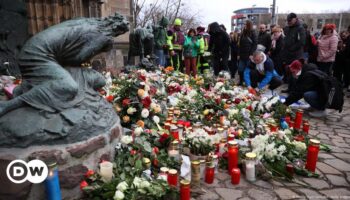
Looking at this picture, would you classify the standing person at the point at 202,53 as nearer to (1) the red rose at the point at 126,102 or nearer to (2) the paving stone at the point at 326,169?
(1) the red rose at the point at 126,102

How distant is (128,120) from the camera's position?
3.88m

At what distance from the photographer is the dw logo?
2.24 metres

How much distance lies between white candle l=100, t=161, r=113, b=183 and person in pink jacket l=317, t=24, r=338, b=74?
666 cm

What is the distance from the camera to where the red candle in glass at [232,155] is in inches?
123

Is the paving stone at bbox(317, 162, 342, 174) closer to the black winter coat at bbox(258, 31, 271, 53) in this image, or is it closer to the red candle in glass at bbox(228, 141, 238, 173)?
the red candle in glass at bbox(228, 141, 238, 173)

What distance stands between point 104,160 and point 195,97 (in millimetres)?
3134

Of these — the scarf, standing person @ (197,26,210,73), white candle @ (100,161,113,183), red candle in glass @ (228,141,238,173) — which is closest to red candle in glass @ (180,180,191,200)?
white candle @ (100,161,113,183)

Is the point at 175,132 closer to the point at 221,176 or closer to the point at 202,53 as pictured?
the point at 221,176

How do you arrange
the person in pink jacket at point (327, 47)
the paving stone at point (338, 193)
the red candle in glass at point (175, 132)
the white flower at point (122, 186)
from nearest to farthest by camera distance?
the white flower at point (122, 186) → the paving stone at point (338, 193) → the red candle in glass at point (175, 132) → the person in pink jacket at point (327, 47)

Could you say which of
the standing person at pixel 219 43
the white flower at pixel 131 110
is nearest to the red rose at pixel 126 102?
the white flower at pixel 131 110

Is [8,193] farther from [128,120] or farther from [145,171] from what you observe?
[128,120]

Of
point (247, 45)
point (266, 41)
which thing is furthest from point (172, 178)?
point (266, 41)

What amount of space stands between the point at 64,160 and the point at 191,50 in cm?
703

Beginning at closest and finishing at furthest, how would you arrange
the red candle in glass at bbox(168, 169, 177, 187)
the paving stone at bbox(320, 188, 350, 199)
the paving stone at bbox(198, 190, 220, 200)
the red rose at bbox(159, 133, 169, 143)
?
the red candle in glass at bbox(168, 169, 177, 187)
the paving stone at bbox(198, 190, 220, 200)
the paving stone at bbox(320, 188, 350, 199)
the red rose at bbox(159, 133, 169, 143)
